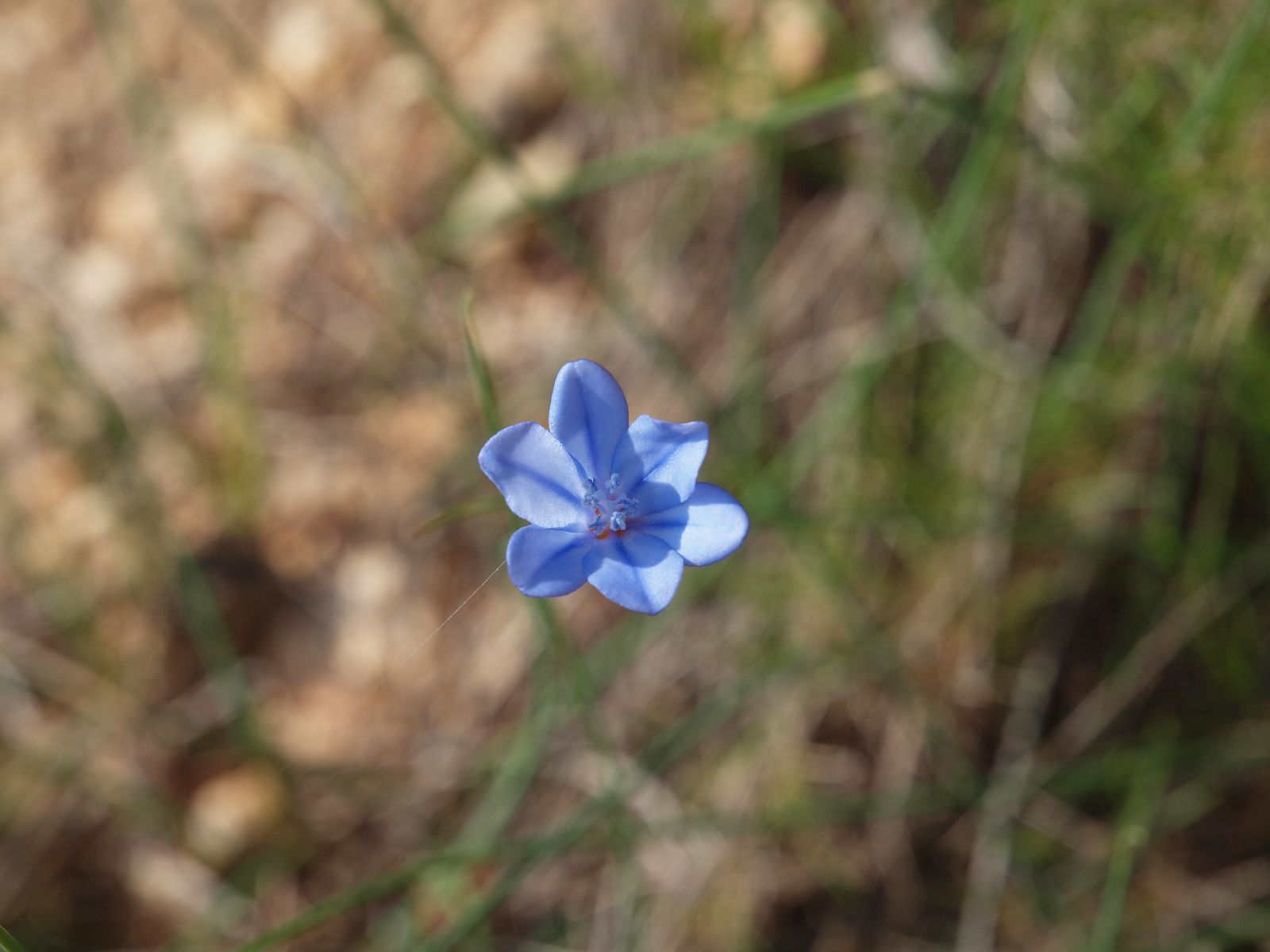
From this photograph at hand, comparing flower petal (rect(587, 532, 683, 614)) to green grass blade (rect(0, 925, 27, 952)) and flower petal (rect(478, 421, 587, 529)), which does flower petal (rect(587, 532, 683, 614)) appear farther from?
green grass blade (rect(0, 925, 27, 952))

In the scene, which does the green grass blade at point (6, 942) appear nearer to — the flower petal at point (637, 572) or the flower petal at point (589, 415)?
the flower petal at point (637, 572)

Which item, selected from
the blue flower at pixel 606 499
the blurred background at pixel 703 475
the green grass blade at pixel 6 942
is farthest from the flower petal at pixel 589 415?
the green grass blade at pixel 6 942

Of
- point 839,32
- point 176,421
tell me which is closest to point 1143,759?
point 839,32

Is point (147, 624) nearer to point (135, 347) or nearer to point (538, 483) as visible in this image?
point (135, 347)

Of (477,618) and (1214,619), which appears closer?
(1214,619)

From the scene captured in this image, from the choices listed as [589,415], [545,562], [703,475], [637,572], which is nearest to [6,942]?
[545,562]

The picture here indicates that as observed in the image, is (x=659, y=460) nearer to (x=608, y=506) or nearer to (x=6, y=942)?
(x=608, y=506)

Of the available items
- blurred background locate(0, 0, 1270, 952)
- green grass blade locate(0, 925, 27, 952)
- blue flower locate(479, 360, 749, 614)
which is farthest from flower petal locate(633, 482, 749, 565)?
green grass blade locate(0, 925, 27, 952)
